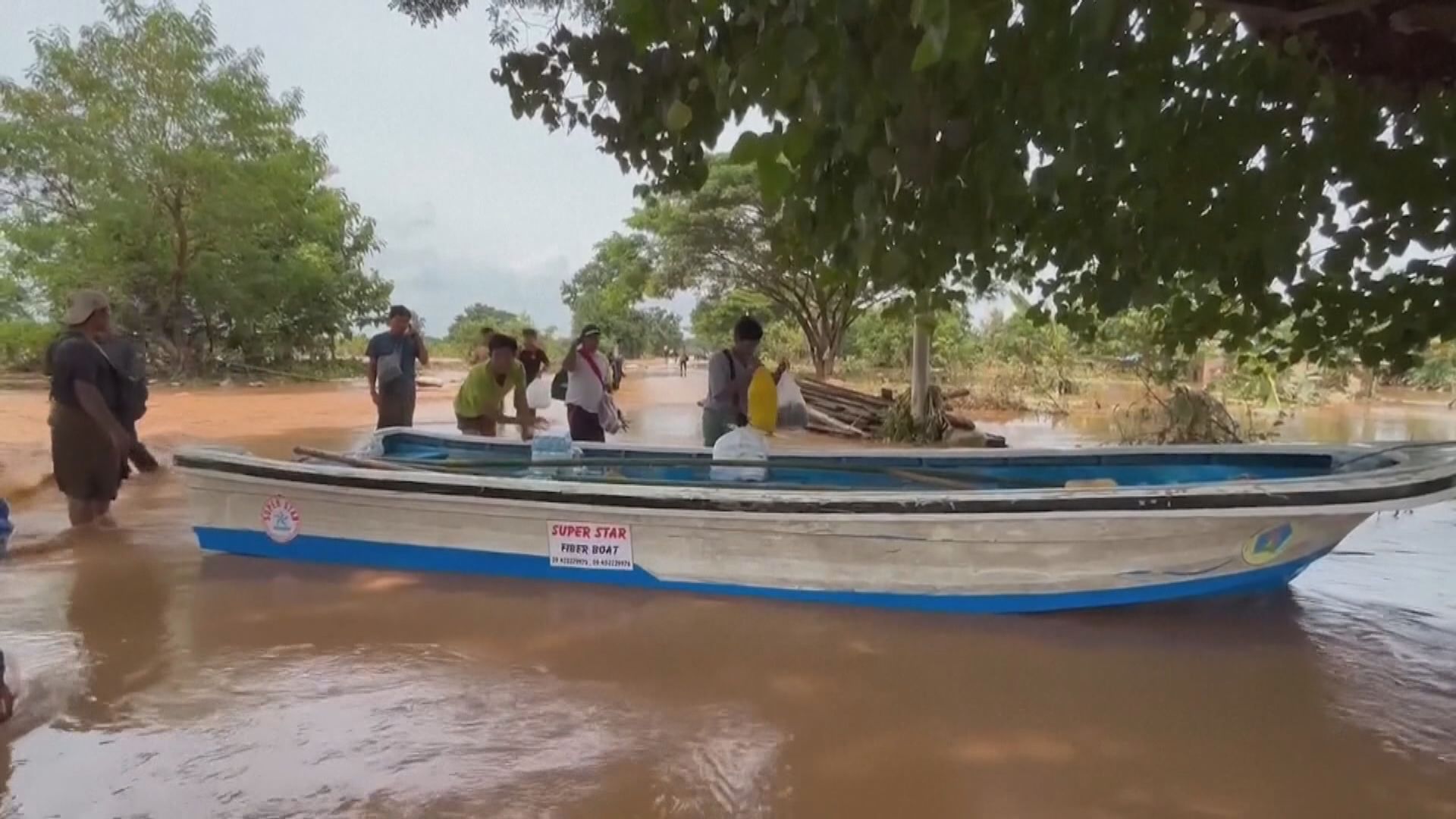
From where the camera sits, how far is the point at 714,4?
172cm

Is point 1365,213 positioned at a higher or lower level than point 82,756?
higher

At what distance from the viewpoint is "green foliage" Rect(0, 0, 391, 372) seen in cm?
2488

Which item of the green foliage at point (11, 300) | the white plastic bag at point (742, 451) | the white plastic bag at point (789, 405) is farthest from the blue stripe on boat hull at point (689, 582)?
the green foliage at point (11, 300)

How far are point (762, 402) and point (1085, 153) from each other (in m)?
3.27

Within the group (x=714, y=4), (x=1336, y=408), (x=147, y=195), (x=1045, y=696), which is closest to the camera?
(x=714, y=4)

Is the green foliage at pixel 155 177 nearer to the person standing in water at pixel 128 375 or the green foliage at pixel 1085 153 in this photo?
the person standing in water at pixel 128 375

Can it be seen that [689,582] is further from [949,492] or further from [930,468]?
[930,468]

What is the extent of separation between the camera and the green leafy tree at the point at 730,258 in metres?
21.0

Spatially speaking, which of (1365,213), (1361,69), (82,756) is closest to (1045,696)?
(1365,213)

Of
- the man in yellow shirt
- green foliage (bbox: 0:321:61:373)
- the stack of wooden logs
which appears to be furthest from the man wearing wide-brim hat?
green foliage (bbox: 0:321:61:373)

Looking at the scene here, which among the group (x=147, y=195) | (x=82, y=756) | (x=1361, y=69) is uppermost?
(x=147, y=195)

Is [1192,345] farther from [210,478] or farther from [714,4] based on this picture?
[210,478]

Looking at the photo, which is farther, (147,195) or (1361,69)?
(147,195)

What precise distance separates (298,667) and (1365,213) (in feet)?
14.6
